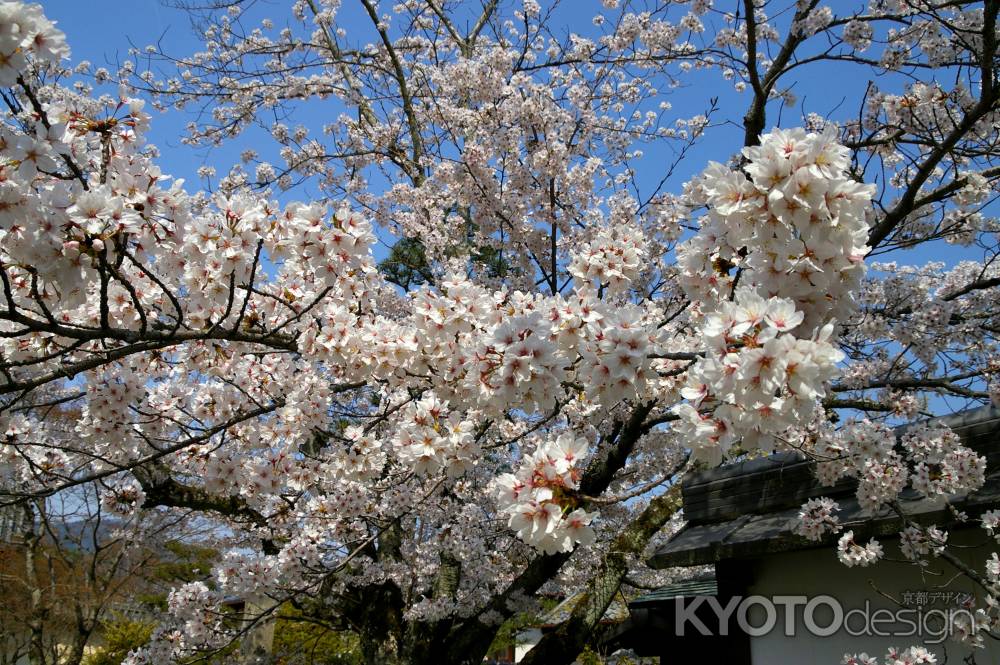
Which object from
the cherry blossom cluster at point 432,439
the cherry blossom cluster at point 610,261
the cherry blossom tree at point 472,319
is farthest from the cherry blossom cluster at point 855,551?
the cherry blossom cluster at point 432,439

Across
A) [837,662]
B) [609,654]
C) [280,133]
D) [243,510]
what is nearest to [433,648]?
[243,510]

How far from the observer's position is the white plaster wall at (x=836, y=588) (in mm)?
3949

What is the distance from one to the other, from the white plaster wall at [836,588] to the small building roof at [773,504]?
1.16ft

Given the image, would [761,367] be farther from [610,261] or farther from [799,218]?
[610,261]

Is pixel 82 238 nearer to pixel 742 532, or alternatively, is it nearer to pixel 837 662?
pixel 742 532

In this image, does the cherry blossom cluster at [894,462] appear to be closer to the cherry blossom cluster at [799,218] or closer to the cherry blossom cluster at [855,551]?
the cherry blossom cluster at [855,551]

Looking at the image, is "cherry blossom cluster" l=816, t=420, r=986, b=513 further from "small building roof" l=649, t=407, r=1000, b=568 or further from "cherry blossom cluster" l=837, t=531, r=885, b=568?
"cherry blossom cluster" l=837, t=531, r=885, b=568

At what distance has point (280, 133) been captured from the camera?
9117 mm

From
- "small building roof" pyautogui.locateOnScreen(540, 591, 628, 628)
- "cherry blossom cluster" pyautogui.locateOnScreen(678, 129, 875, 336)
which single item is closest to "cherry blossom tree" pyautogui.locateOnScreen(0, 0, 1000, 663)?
"cherry blossom cluster" pyautogui.locateOnScreen(678, 129, 875, 336)

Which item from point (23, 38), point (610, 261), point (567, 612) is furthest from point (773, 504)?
point (567, 612)

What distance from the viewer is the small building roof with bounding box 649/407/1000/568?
3.77 meters

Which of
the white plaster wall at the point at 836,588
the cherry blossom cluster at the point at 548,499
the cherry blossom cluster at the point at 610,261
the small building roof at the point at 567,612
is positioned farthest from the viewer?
the small building roof at the point at 567,612

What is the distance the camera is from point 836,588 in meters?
4.34

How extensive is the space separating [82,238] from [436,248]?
519 centimetres
